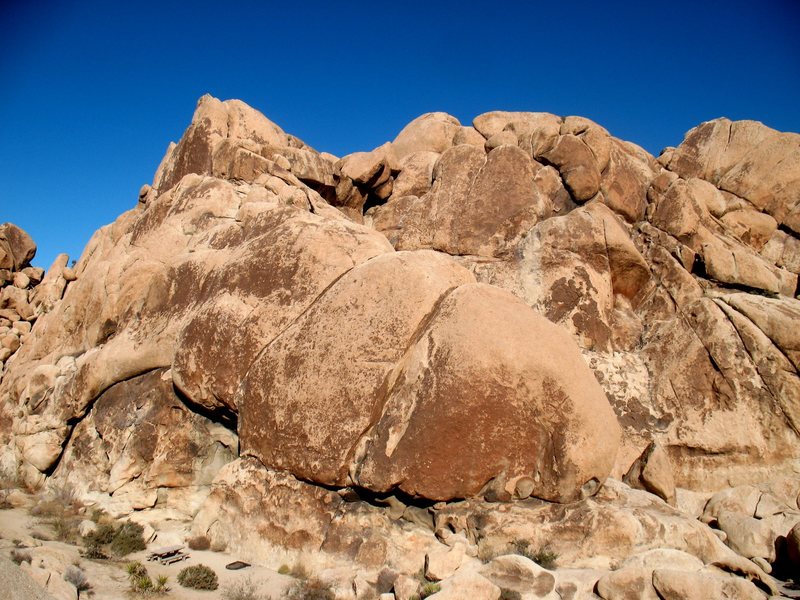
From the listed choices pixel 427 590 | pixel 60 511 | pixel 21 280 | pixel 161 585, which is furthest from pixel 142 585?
pixel 21 280

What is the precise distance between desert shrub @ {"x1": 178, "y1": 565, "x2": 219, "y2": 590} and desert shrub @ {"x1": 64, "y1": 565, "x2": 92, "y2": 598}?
1.21 m

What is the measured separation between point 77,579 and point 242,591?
2.16 metres

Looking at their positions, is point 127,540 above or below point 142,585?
above

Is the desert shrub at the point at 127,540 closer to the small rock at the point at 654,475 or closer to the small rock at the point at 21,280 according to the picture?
the small rock at the point at 654,475

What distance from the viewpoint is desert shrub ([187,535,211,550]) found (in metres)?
9.46

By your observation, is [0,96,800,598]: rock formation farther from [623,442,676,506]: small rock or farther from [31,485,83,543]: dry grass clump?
[31,485,83,543]: dry grass clump

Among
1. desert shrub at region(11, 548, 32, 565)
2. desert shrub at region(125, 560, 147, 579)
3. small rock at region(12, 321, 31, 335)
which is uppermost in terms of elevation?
small rock at region(12, 321, 31, 335)

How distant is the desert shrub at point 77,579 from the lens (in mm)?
7461

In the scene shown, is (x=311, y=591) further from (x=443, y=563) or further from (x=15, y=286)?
(x=15, y=286)

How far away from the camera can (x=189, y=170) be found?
57.7 feet

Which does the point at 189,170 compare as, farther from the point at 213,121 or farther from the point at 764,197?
the point at 764,197

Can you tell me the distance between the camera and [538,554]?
8406 millimetres

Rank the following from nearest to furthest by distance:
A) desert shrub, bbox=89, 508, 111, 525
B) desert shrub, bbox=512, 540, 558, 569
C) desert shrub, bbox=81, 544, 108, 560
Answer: desert shrub, bbox=512, 540, 558, 569
desert shrub, bbox=81, 544, 108, 560
desert shrub, bbox=89, 508, 111, 525

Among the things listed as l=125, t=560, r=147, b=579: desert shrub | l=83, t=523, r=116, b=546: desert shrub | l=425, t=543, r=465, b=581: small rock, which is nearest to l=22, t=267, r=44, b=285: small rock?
l=83, t=523, r=116, b=546: desert shrub
